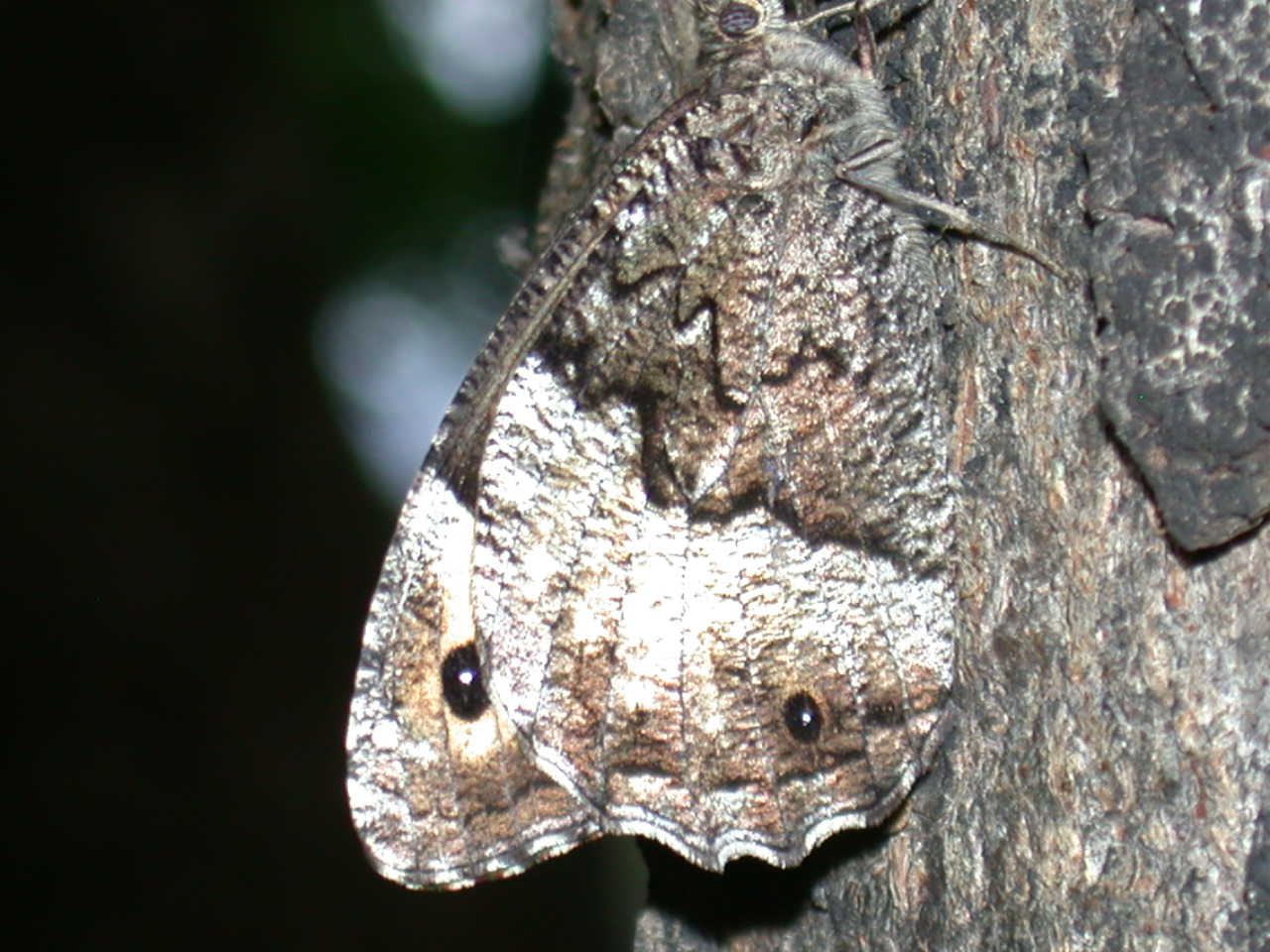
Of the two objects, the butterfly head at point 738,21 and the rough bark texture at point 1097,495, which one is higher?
the butterfly head at point 738,21

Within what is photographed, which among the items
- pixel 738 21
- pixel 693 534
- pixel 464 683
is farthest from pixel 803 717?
pixel 738 21

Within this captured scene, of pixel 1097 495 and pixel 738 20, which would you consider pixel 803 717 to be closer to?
pixel 1097 495

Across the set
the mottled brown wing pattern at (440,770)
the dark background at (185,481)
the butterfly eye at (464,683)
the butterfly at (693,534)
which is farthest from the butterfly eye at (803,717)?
the dark background at (185,481)

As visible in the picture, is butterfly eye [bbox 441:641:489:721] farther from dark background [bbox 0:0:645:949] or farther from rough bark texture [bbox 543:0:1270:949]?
dark background [bbox 0:0:645:949]

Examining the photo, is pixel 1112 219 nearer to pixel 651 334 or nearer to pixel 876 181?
pixel 876 181

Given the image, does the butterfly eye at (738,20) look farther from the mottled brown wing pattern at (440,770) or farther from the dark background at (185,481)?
the dark background at (185,481)

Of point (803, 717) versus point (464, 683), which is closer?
point (803, 717)

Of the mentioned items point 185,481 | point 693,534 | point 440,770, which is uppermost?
point 185,481

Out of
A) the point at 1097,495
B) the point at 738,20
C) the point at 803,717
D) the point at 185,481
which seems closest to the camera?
the point at 1097,495
